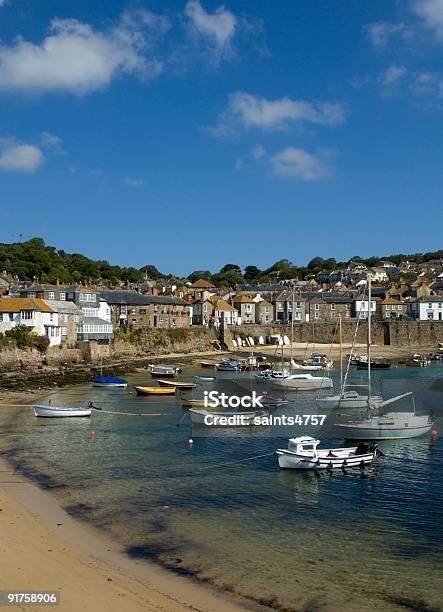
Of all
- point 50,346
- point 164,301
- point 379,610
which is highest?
point 164,301

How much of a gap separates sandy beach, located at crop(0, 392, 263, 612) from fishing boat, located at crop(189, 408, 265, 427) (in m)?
15.2

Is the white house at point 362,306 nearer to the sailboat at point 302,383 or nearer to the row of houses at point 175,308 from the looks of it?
the row of houses at point 175,308

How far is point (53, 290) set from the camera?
83375 millimetres

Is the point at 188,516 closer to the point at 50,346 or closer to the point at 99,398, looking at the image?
the point at 99,398

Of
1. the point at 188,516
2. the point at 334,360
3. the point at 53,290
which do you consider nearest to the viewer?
the point at 188,516

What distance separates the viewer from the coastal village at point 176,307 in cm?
7331

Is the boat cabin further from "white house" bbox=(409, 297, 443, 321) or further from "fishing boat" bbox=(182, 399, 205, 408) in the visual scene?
"white house" bbox=(409, 297, 443, 321)

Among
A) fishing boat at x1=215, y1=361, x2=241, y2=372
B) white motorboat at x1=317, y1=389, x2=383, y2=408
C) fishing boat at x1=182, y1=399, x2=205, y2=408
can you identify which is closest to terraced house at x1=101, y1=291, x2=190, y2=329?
fishing boat at x1=215, y1=361, x2=241, y2=372

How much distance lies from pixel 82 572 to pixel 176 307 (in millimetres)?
86310

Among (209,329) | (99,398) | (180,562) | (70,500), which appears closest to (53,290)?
(209,329)

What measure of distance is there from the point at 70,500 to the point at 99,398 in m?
27.4

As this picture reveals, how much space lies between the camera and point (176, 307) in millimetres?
101938

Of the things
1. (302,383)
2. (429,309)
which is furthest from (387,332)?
(302,383)

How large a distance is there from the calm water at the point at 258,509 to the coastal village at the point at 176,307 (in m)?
36.8
